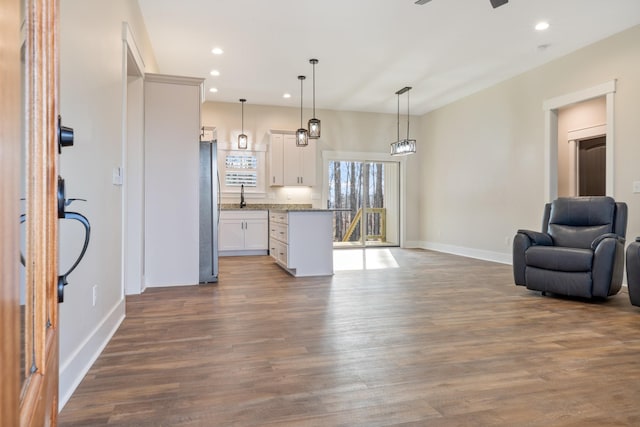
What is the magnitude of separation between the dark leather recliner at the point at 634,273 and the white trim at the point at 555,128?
1.43 metres

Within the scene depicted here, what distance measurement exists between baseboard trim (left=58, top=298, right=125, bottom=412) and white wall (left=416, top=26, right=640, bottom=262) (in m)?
5.11

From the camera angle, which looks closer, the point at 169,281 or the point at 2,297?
the point at 2,297

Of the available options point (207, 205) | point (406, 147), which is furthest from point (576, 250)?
point (207, 205)

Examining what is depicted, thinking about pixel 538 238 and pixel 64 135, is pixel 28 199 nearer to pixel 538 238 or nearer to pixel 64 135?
pixel 64 135

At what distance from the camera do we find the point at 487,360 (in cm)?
221

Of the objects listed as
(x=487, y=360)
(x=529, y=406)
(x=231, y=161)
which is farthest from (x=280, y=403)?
(x=231, y=161)

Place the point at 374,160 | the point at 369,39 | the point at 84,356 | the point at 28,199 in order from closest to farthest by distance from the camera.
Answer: the point at 28,199 → the point at 84,356 → the point at 369,39 → the point at 374,160

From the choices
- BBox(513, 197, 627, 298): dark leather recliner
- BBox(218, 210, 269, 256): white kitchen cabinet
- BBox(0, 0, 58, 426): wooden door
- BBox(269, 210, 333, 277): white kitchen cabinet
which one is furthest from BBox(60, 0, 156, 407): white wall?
BBox(218, 210, 269, 256): white kitchen cabinet

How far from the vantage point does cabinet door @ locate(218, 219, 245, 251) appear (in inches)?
273

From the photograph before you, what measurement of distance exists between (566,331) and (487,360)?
0.93 meters

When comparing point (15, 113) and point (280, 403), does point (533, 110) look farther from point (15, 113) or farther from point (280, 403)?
point (15, 113)

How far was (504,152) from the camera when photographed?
6.13 meters

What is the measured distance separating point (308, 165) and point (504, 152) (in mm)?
3435

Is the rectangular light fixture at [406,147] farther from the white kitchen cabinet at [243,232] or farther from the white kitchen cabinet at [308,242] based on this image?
the white kitchen cabinet at [243,232]
